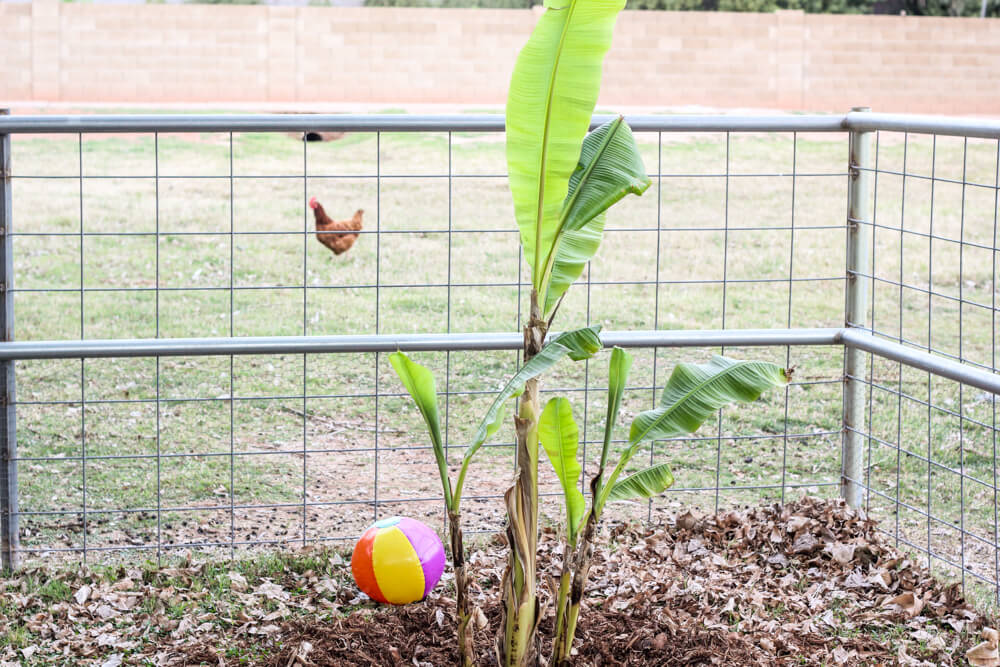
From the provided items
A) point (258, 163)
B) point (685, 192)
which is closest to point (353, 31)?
point (258, 163)

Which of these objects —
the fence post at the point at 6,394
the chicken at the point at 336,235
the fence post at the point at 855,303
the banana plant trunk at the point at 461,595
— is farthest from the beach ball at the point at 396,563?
the chicken at the point at 336,235

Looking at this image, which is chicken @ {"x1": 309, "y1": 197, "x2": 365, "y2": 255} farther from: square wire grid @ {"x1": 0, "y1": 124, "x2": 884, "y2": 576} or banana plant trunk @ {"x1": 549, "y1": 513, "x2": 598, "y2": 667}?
banana plant trunk @ {"x1": 549, "y1": 513, "x2": 598, "y2": 667}

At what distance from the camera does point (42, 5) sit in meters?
21.9

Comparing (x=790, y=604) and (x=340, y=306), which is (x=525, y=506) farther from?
(x=340, y=306)

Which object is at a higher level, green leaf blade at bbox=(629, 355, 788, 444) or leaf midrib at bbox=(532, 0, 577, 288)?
leaf midrib at bbox=(532, 0, 577, 288)

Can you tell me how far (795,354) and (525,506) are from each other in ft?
16.1

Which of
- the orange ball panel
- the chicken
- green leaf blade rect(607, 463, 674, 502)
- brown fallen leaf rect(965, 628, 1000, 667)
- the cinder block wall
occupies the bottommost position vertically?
brown fallen leaf rect(965, 628, 1000, 667)

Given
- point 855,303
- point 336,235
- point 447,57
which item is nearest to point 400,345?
point 855,303

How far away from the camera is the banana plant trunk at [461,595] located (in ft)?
9.45

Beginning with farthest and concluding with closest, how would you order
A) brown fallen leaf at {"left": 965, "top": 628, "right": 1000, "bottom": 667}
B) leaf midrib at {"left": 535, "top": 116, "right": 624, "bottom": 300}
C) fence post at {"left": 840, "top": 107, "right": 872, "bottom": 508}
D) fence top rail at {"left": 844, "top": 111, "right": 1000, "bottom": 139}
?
1. fence post at {"left": 840, "top": 107, "right": 872, "bottom": 508}
2. fence top rail at {"left": 844, "top": 111, "right": 1000, "bottom": 139}
3. brown fallen leaf at {"left": 965, "top": 628, "right": 1000, "bottom": 667}
4. leaf midrib at {"left": 535, "top": 116, "right": 624, "bottom": 300}

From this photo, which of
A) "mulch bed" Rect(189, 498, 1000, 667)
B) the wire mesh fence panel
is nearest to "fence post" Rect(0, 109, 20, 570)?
"mulch bed" Rect(189, 498, 1000, 667)

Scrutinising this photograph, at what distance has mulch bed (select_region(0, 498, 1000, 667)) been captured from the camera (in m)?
3.27

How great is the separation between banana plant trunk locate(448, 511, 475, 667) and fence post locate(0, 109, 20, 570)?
1.91m

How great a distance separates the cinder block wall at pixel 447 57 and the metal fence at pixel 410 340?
8.72m
